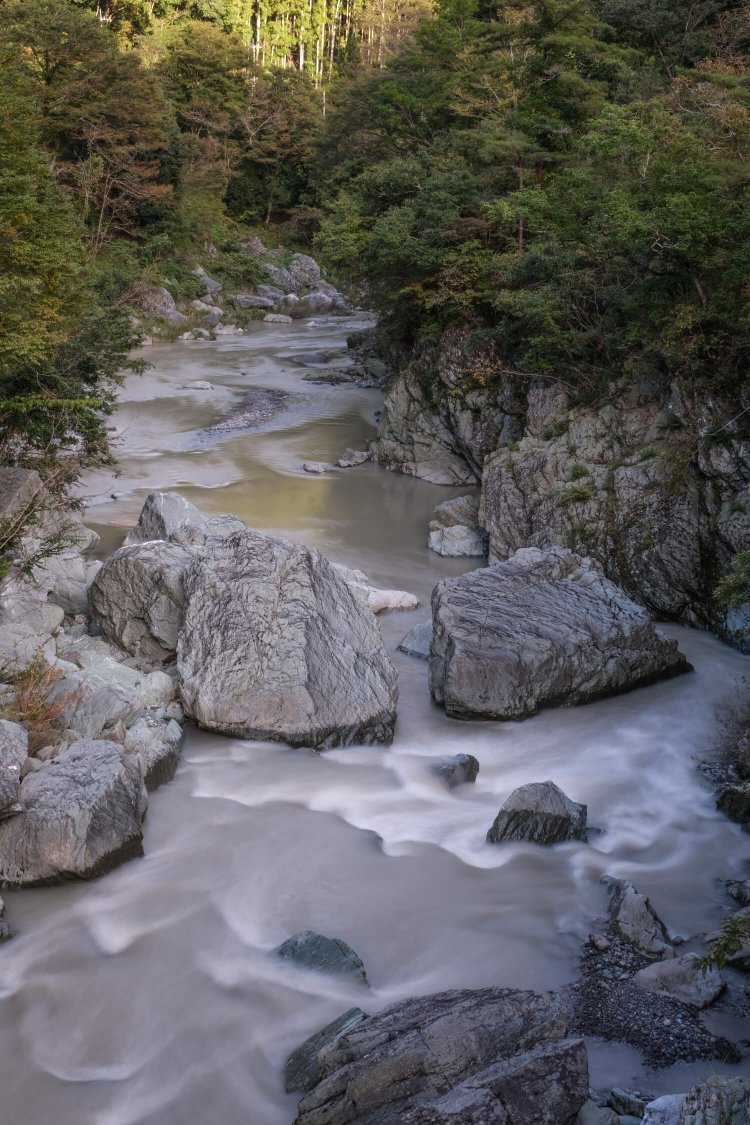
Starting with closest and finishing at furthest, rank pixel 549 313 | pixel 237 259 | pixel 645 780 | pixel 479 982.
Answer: pixel 479 982 < pixel 645 780 < pixel 549 313 < pixel 237 259

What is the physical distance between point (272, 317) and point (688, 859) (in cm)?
3462

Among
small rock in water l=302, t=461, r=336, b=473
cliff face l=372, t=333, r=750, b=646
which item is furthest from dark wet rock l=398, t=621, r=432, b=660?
small rock in water l=302, t=461, r=336, b=473

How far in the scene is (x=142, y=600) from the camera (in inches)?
412

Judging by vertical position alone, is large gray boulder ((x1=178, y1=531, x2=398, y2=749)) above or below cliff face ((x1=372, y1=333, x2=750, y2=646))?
below

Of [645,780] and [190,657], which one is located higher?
[190,657]

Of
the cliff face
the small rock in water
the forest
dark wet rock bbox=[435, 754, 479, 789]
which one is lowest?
dark wet rock bbox=[435, 754, 479, 789]

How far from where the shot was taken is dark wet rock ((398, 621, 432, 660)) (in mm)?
11195

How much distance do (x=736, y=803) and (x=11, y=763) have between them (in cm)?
622

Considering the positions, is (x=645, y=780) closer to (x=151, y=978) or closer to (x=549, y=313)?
(x=151, y=978)

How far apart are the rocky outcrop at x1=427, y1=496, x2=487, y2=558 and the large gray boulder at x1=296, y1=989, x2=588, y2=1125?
10463mm

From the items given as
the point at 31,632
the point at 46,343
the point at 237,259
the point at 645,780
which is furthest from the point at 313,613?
the point at 237,259

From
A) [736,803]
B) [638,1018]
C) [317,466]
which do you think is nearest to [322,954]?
[638,1018]

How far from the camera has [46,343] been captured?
11773mm

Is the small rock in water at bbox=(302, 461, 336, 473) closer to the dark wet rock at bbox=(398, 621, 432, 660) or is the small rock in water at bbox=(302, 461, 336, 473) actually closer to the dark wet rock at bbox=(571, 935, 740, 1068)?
the dark wet rock at bbox=(398, 621, 432, 660)
